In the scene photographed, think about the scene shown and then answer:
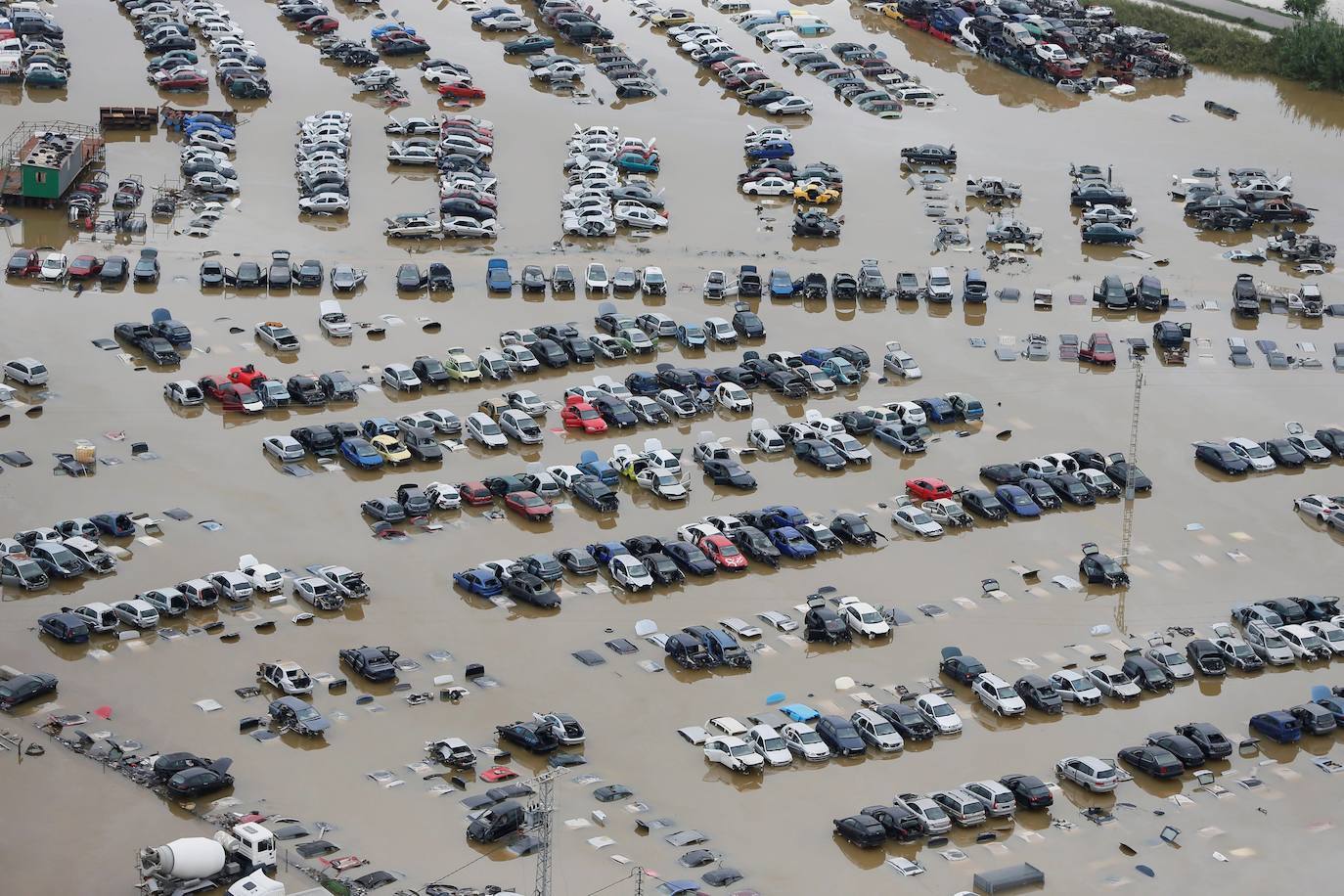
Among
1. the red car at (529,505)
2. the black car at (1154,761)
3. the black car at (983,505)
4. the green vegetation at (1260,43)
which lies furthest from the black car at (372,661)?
the green vegetation at (1260,43)

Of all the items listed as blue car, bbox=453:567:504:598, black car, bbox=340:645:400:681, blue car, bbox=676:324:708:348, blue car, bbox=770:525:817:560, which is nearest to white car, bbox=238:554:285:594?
black car, bbox=340:645:400:681

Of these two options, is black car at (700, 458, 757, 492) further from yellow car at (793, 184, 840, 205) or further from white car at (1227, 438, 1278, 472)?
yellow car at (793, 184, 840, 205)

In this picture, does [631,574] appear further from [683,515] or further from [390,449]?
[390,449]

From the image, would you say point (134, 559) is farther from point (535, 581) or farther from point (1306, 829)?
point (1306, 829)

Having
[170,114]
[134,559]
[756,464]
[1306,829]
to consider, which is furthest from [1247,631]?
[170,114]

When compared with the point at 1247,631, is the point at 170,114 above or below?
below
